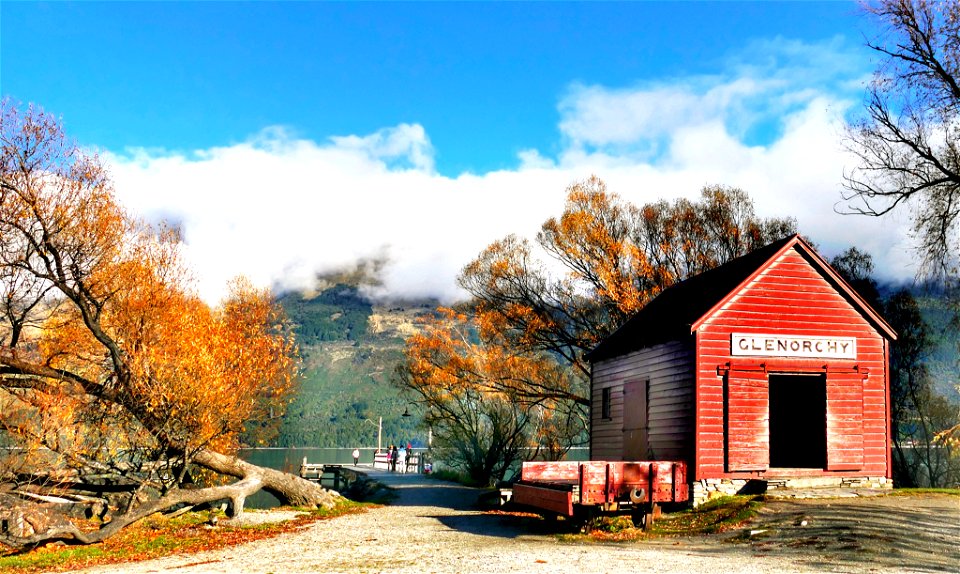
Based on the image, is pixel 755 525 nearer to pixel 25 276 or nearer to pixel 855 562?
pixel 855 562

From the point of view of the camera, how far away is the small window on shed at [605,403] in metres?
26.3

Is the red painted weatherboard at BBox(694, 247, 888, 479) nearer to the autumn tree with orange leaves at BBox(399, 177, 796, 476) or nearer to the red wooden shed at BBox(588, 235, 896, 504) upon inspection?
the red wooden shed at BBox(588, 235, 896, 504)

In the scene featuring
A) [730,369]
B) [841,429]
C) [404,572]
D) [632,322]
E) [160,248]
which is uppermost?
[160,248]

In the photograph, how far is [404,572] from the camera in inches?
513

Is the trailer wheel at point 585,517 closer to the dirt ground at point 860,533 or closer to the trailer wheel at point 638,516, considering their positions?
the trailer wheel at point 638,516

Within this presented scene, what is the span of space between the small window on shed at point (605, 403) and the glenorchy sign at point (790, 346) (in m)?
6.20

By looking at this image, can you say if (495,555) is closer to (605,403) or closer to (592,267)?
(605,403)

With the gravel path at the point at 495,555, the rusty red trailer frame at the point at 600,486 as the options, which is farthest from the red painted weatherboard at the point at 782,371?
the gravel path at the point at 495,555

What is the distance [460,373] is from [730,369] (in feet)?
60.7

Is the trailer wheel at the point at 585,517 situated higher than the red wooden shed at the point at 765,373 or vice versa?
the red wooden shed at the point at 765,373

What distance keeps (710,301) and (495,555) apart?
9.77m

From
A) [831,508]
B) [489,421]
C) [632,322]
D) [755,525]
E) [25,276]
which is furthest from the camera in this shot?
[489,421]

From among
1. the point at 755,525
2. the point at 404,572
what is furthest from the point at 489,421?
the point at 404,572

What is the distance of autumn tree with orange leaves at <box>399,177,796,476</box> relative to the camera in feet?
119
